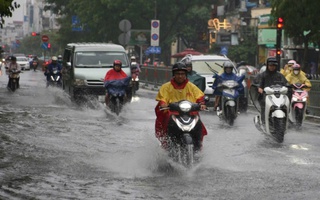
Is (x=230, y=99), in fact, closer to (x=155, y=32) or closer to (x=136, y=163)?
(x=136, y=163)

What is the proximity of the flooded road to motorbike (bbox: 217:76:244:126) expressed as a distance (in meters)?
→ 0.45

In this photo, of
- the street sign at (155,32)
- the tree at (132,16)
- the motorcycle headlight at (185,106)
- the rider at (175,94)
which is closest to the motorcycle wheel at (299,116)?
the rider at (175,94)

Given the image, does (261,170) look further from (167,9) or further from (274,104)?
(167,9)

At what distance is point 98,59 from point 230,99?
905cm

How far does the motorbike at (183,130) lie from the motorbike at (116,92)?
11331 millimetres

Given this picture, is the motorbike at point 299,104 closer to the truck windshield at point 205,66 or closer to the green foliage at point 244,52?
the truck windshield at point 205,66

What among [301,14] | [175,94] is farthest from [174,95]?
[301,14]

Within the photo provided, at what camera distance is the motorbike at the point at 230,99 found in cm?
2098

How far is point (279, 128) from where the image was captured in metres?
16.7

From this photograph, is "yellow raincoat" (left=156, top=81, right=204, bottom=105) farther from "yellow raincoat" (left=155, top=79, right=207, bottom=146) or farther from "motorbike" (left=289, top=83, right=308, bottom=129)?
"motorbike" (left=289, top=83, right=308, bottom=129)

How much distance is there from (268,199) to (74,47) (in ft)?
68.1

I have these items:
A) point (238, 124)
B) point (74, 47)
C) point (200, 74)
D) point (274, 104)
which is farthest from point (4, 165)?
point (74, 47)

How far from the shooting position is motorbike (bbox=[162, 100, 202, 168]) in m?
12.2

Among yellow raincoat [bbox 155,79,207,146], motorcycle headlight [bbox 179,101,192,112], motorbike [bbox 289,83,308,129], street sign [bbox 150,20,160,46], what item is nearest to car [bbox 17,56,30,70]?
street sign [bbox 150,20,160,46]
